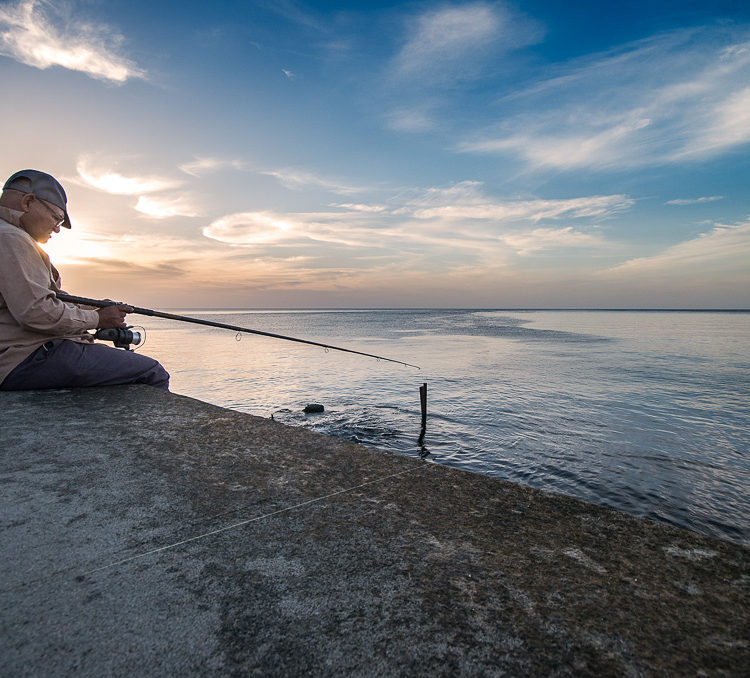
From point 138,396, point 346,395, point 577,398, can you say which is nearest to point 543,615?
point 138,396

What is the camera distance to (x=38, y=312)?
3963 mm

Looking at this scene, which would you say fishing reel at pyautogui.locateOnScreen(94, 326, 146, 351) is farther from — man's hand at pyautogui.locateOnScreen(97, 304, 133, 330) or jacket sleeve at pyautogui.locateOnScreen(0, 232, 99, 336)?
jacket sleeve at pyautogui.locateOnScreen(0, 232, 99, 336)

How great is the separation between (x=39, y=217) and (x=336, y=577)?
14.9 feet

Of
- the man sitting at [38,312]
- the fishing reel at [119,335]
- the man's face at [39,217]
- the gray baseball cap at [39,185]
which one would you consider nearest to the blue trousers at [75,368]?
the man sitting at [38,312]

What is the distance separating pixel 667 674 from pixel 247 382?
57.3 feet

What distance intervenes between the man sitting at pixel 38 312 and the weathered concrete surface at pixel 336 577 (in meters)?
1.70

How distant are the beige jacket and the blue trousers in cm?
10

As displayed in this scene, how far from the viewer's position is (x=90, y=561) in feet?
5.88

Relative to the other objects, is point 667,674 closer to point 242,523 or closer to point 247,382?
point 242,523

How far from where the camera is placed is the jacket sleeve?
3.80m

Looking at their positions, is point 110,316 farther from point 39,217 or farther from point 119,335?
point 39,217

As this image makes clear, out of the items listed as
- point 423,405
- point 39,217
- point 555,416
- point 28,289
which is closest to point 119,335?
point 28,289

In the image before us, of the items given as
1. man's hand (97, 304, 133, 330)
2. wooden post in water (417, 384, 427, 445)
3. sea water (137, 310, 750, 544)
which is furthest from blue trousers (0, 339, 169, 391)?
wooden post in water (417, 384, 427, 445)

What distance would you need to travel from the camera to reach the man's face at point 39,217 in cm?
411
